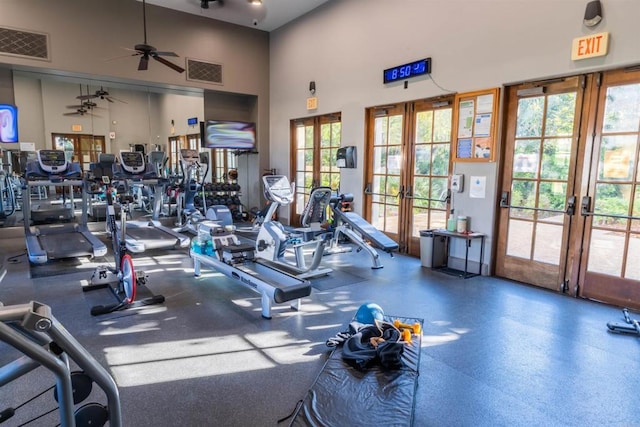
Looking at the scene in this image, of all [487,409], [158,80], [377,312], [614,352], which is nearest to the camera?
[487,409]

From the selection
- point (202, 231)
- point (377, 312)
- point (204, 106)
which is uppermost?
point (204, 106)

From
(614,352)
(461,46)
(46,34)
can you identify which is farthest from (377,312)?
(46,34)

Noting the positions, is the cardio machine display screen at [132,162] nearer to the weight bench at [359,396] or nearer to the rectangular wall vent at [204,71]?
the rectangular wall vent at [204,71]

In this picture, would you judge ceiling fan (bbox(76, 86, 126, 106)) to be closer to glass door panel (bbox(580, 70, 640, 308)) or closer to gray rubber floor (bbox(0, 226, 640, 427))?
gray rubber floor (bbox(0, 226, 640, 427))

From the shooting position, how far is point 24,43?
659 centimetres

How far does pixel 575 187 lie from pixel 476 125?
1468 mm

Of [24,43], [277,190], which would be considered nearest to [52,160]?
[24,43]

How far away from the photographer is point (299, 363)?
9.68 ft

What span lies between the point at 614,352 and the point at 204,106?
28.4ft

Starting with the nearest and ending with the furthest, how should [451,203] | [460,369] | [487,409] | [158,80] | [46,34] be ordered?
[487,409], [460,369], [451,203], [46,34], [158,80]

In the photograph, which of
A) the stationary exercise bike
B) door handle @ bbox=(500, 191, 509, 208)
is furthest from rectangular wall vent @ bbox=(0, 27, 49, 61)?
door handle @ bbox=(500, 191, 509, 208)

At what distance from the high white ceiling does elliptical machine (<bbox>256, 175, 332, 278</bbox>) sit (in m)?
4.38

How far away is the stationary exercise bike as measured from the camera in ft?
12.6

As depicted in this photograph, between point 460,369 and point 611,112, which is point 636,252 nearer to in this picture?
point 611,112
